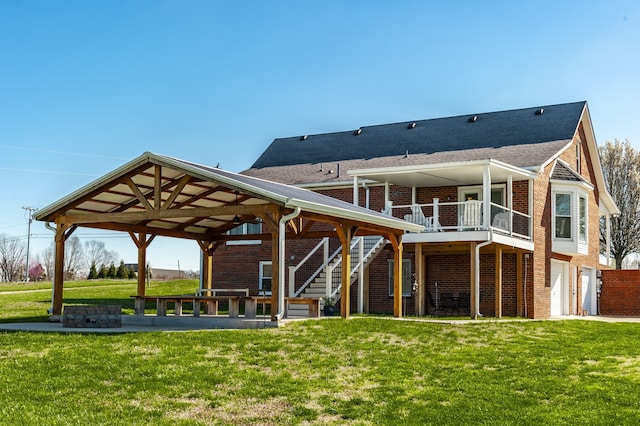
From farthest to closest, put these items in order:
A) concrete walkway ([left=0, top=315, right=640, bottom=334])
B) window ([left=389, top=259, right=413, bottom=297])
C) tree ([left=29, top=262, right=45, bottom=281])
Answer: tree ([left=29, top=262, right=45, bottom=281]) < window ([left=389, top=259, right=413, bottom=297]) < concrete walkway ([left=0, top=315, right=640, bottom=334])

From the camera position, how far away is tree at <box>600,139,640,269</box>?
166 ft

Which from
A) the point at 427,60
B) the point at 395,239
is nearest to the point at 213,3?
the point at 427,60

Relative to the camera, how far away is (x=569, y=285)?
30.8 metres

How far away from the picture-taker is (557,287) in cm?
2997

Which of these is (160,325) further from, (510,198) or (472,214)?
(510,198)

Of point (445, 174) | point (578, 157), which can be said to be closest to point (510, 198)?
point (445, 174)

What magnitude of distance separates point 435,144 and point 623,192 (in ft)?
81.0

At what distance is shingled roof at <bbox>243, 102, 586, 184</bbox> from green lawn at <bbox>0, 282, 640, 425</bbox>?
12187 mm

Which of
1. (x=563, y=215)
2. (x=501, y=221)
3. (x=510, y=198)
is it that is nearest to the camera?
(x=510, y=198)

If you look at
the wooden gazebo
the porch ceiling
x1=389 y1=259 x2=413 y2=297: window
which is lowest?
x1=389 y1=259 x2=413 y2=297: window

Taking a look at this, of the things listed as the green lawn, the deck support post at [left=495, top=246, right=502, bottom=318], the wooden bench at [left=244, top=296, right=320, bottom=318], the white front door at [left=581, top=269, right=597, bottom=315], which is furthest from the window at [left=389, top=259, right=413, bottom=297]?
the green lawn

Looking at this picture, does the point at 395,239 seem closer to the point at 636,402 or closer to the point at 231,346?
the point at 231,346

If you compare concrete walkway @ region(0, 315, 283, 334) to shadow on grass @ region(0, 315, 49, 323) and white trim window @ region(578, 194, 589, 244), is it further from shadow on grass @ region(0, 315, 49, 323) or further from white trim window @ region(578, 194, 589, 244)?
white trim window @ region(578, 194, 589, 244)

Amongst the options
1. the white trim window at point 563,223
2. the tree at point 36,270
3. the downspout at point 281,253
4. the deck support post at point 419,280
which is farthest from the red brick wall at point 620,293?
the tree at point 36,270
